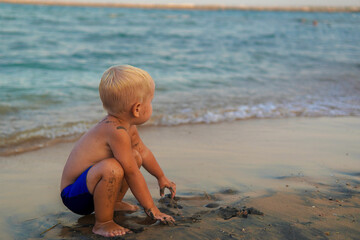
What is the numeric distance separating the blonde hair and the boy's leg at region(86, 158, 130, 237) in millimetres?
302

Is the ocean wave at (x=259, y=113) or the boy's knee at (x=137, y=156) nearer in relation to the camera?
the boy's knee at (x=137, y=156)

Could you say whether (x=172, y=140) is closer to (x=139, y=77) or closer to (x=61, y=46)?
(x=139, y=77)

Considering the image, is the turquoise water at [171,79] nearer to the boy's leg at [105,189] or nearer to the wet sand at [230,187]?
the wet sand at [230,187]

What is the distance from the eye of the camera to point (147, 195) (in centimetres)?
210

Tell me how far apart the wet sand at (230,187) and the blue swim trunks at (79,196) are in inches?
4.5

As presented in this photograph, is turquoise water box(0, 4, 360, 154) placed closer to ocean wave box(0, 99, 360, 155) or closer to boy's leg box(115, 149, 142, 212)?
ocean wave box(0, 99, 360, 155)

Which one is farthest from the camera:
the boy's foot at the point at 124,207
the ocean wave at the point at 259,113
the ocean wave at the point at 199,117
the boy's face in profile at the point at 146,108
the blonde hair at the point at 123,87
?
the ocean wave at the point at 259,113

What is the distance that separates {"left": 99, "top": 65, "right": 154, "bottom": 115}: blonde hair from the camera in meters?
1.96

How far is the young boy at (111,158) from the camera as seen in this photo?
198 cm

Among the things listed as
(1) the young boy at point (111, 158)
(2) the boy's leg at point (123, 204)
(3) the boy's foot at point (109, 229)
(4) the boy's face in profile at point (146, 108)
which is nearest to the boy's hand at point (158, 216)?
(1) the young boy at point (111, 158)

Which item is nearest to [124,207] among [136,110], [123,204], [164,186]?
[123,204]

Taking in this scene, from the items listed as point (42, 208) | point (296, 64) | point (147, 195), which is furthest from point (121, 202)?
point (296, 64)

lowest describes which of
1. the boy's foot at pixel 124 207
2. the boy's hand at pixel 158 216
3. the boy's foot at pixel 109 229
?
the boy's foot at pixel 124 207

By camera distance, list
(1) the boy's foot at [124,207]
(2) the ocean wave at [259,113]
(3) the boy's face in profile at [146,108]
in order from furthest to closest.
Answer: (2) the ocean wave at [259,113] → (1) the boy's foot at [124,207] → (3) the boy's face in profile at [146,108]
